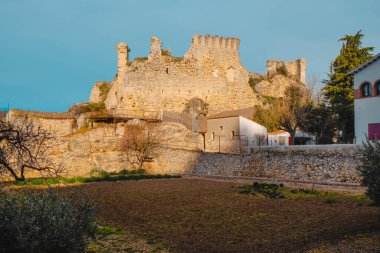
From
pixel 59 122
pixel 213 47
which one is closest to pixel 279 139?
pixel 213 47

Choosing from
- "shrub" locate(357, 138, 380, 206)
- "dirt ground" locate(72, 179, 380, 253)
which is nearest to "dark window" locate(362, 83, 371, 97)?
"dirt ground" locate(72, 179, 380, 253)

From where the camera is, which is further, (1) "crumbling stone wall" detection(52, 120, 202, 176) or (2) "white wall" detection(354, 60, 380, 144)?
(1) "crumbling stone wall" detection(52, 120, 202, 176)

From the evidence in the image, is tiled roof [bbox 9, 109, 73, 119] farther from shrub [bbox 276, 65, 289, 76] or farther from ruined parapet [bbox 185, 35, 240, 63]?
shrub [bbox 276, 65, 289, 76]

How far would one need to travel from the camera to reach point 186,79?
152ft

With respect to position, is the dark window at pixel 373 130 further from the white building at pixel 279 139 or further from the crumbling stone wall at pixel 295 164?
the white building at pixel 279 139

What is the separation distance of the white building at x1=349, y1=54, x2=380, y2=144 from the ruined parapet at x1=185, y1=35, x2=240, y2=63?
2199 centimetres

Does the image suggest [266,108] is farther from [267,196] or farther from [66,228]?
[66,228]

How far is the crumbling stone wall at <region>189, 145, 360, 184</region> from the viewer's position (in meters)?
23.5

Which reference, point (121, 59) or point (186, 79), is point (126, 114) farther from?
point (186, 79)

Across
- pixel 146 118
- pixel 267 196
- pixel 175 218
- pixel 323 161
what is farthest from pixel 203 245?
pixel 146 118

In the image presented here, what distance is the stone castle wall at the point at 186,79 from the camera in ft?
146

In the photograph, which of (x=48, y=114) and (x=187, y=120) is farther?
(x=187, y=120)

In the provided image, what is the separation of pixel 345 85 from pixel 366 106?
5.94 metres

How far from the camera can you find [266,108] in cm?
4875
